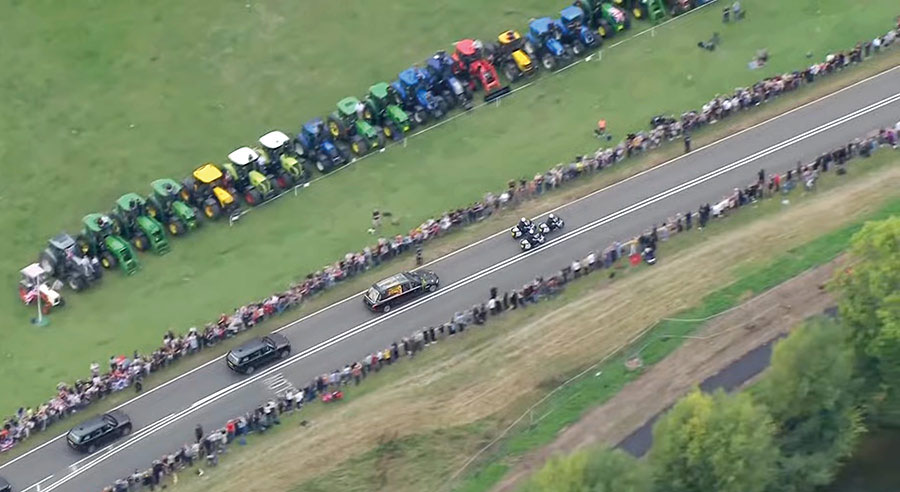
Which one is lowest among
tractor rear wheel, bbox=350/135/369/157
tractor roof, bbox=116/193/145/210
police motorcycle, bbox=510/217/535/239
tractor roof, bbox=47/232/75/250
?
police motorcycle, bbox=510/217/535/239

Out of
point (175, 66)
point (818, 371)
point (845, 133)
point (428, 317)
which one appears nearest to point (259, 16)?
point (175, 66)

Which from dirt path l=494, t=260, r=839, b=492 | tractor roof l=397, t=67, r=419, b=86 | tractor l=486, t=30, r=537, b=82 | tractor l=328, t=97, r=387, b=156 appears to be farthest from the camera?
tractor l=486, t=30, r=537, b=82

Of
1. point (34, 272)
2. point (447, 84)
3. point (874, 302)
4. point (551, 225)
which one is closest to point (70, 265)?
point (34, 272)

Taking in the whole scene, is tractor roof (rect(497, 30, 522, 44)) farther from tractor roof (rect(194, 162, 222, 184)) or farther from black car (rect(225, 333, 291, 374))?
black car (rect(225, 333, 291, 374))

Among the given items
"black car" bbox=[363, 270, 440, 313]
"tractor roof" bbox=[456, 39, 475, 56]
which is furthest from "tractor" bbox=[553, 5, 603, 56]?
"black car" bbox=[363, 270, 440, 313]

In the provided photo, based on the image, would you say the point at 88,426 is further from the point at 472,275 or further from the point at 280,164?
the point at 280,164

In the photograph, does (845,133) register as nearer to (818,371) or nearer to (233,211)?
(818,371)

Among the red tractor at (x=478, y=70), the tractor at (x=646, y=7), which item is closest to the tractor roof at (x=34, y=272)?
the red tractor at (x=478, y=70)
